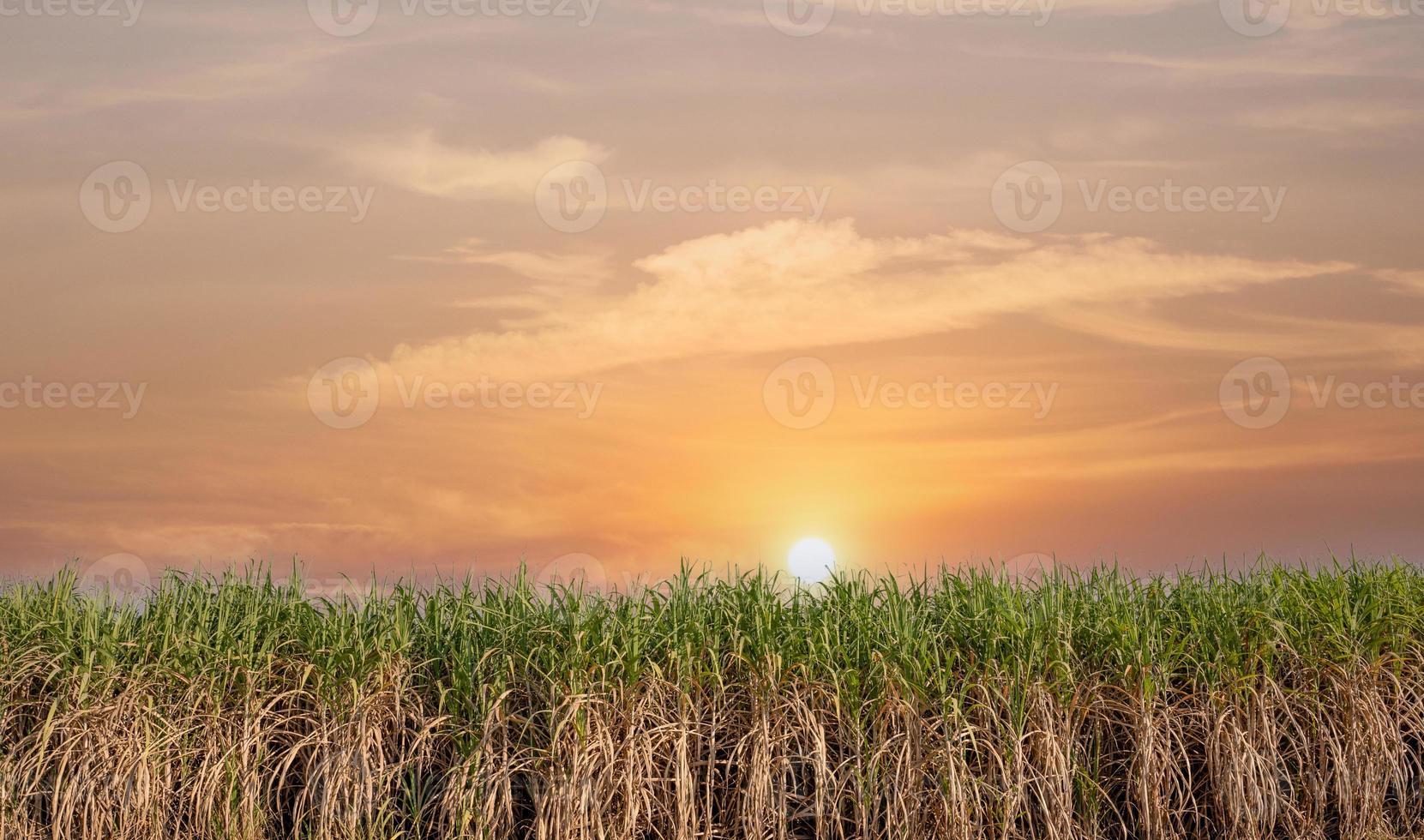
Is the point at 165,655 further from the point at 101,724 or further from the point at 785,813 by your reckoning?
the point at 785,813

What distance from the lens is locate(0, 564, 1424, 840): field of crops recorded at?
7.27 metres

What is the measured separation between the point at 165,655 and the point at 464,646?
217 cm

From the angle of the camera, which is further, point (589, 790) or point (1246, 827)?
point (1246, 827)

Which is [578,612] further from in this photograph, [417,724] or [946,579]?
[946,579]

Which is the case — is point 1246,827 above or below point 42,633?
below

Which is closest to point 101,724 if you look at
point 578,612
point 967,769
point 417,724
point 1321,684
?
point 417,724

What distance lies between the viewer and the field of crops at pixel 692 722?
23.8 feet

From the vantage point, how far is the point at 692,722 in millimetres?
7461

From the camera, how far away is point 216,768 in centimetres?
744

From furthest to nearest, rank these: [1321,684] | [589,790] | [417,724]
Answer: [1321,684], [417,724], [589,790]

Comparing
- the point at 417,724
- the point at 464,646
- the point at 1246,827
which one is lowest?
the point at 1246,827

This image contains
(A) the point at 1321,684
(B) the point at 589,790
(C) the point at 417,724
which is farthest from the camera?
(A) the point at 1321,684

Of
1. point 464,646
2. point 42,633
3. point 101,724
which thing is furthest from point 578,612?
point 42,633

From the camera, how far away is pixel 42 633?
872 centimetres
